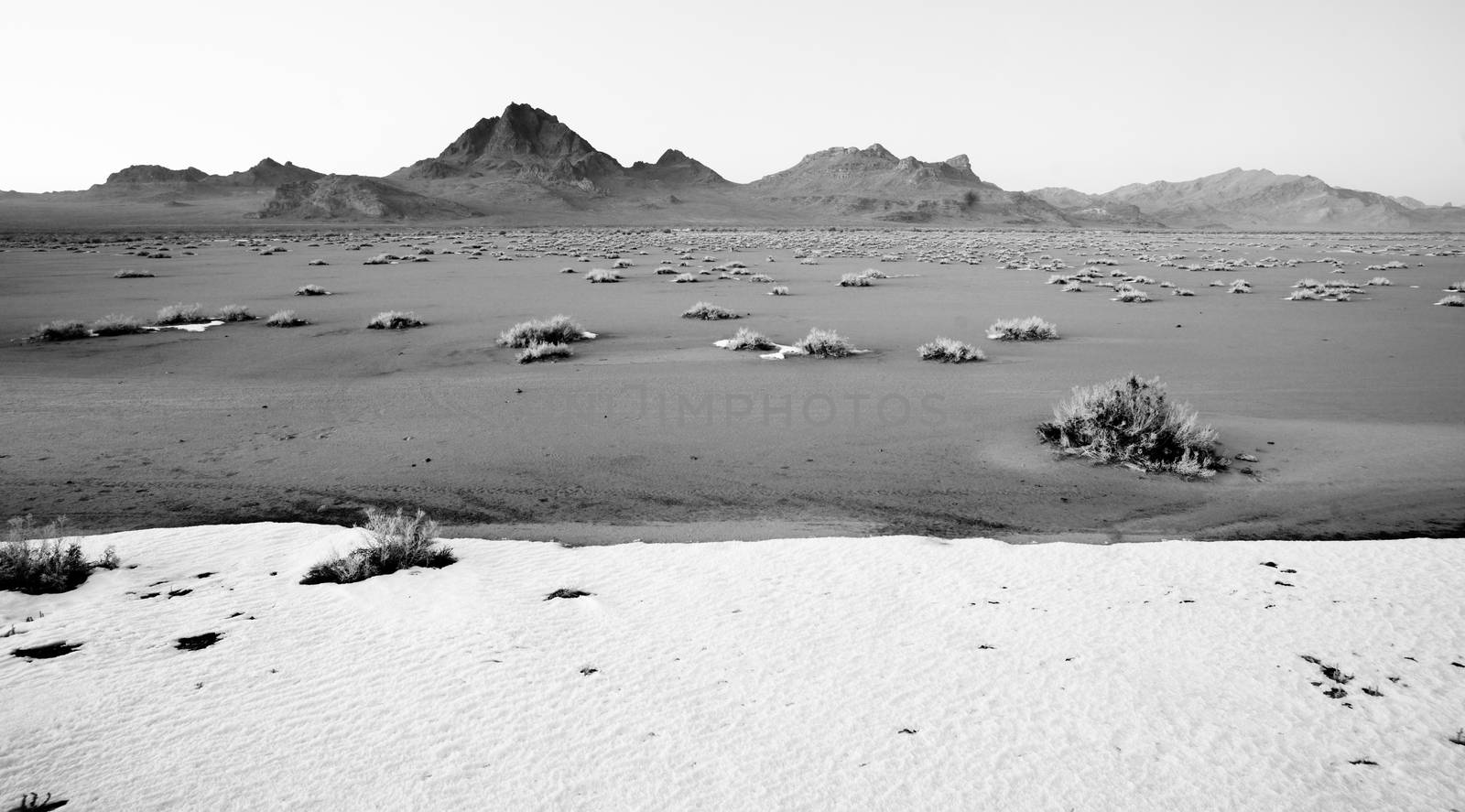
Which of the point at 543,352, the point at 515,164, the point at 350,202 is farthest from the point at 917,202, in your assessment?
the point at 543,352

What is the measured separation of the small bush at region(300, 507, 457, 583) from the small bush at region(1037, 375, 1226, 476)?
5970 mm

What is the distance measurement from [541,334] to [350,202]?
4547 inches

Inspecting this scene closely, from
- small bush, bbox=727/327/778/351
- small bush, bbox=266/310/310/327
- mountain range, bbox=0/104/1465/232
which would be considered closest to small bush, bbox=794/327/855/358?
small bush, bbox=727/327/778/351

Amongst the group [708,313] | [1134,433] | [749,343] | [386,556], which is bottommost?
[386,556]

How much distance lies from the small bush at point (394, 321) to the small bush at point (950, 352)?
10798mm

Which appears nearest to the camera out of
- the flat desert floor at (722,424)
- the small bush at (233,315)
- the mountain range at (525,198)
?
the flat desert floor at (722,424)

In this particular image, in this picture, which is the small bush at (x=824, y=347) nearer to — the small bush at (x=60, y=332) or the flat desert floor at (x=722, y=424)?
the flat desert floor at (x=722, y=424)

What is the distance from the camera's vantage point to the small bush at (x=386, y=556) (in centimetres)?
414

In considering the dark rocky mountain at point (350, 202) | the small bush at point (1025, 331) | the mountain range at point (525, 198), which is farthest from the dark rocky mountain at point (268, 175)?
the small bush at point (1025, 331)

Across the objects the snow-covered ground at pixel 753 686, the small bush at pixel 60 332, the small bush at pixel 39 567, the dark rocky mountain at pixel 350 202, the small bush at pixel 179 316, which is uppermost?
the dark rocky mountain at pixel 350 202

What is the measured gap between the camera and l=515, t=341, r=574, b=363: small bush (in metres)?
11.7

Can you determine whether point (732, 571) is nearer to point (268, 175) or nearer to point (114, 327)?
point (114, 327)

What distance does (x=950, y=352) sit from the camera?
11.6 metres

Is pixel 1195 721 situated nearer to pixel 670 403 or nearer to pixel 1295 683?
pixel 1295 683
